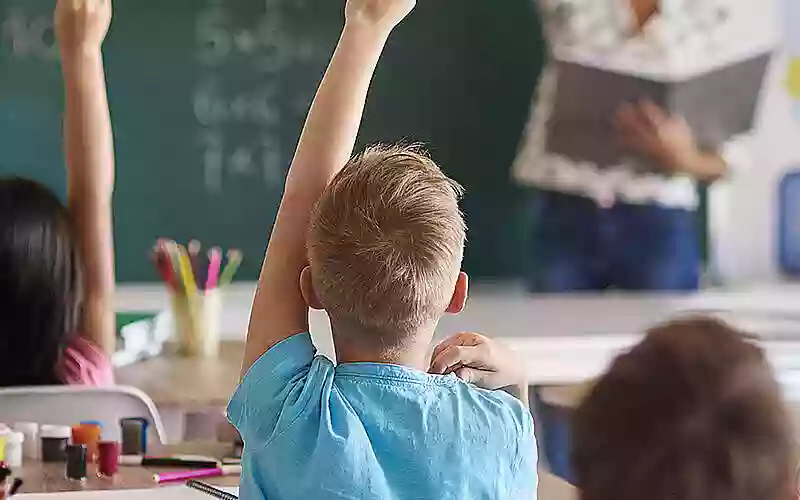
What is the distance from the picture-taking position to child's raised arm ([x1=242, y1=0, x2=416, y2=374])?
91cm

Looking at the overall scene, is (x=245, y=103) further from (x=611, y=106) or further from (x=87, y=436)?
(x=87, y=436)

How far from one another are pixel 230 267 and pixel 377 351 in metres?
2.10

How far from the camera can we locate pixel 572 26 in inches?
124

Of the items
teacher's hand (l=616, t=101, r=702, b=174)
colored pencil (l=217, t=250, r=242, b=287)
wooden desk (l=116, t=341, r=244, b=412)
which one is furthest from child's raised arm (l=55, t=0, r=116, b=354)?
teacher's hand (l=616, t=101, r=702, b=174)

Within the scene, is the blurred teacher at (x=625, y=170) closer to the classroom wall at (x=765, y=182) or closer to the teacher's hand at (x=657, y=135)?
the teacher's hand at (x=657, y=135)

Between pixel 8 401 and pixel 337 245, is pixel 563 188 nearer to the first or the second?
pixel 8 401

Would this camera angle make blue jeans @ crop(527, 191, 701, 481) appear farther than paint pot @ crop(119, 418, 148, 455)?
Yes

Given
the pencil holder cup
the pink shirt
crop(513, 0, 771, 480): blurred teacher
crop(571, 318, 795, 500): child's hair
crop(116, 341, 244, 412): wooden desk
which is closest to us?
crop(571, 318, 795, 500): child's hair

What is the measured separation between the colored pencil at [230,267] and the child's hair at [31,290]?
3.36 ft

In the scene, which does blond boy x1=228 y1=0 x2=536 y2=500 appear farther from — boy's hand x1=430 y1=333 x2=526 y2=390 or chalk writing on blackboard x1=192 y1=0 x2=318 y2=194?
chalk writing on blackboard x1=192 y1=0 x2=318 y2=194

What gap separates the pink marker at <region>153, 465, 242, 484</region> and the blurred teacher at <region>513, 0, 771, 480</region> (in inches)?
72.4

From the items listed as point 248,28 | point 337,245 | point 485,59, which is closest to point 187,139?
point 248,28

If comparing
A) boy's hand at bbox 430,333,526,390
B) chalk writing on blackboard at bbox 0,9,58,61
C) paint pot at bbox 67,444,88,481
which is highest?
chalk writing on blackboard at bbox 0,9,58,61

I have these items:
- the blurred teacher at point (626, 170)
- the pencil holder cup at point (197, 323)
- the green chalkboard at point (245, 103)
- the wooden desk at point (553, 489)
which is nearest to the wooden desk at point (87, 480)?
the wooden desk at point (553, 489)
